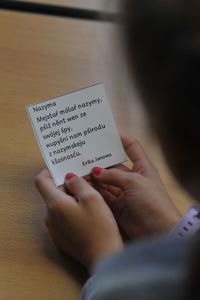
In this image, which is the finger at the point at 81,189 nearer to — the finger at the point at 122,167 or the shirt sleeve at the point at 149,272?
the finger at the point at 122,167

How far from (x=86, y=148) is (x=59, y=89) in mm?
208

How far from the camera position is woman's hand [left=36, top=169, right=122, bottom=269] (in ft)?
2.65

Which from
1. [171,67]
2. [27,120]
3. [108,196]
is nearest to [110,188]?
[108,196]

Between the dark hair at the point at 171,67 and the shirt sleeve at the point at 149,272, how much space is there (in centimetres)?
7

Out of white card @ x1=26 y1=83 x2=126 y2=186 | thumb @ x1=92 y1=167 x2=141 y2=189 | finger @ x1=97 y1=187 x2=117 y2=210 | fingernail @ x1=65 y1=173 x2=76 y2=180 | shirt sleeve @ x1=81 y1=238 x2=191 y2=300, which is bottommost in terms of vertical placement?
shirt sleeve @ x1=81 y1=238 x2=191 y2=300

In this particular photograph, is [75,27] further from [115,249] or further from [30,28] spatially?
[115,249]

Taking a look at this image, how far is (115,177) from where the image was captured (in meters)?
0.89

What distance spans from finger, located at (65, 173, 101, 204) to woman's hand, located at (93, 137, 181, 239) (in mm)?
37

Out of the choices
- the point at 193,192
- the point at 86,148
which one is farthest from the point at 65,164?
the point at 193,192

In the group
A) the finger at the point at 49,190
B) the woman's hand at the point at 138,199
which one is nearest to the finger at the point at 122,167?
the woman's hand at the point at 138,199

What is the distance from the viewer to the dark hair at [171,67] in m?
0.52

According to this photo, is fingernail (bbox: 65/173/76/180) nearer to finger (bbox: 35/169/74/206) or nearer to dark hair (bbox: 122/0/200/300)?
finger (bbox: 35/169/74/206)

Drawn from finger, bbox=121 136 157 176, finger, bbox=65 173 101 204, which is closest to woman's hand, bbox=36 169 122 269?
finger, bbox=65 173 101 204

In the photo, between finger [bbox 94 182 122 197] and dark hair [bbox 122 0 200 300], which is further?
finger [bbox 94 182 122 197]
